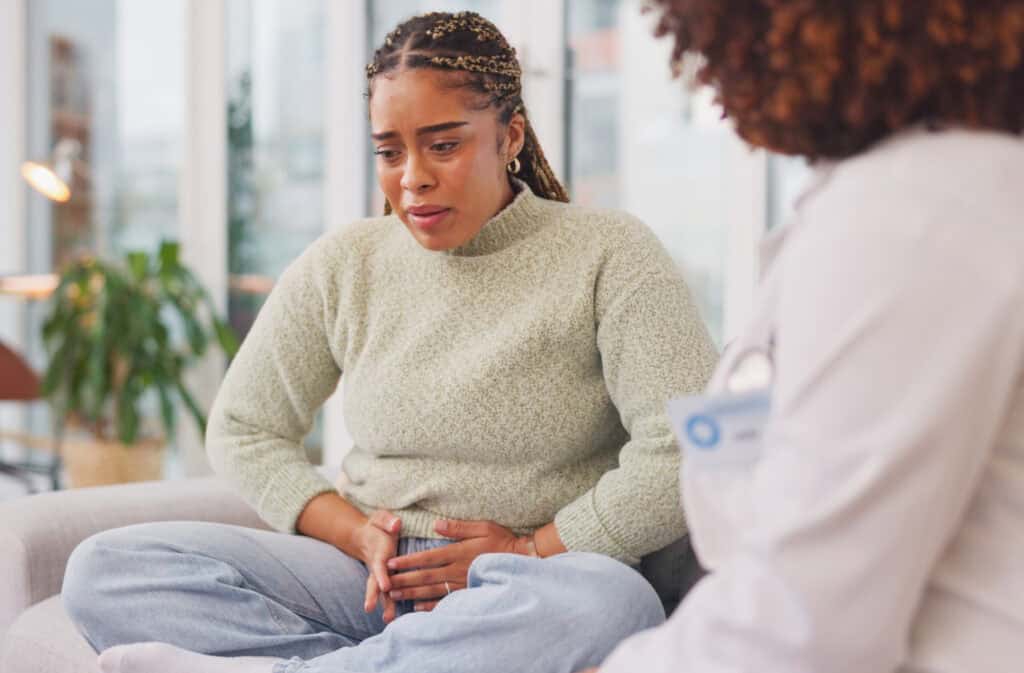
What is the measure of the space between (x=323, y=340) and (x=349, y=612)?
40 centimetres

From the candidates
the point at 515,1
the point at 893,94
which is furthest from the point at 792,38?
the point at 515,1

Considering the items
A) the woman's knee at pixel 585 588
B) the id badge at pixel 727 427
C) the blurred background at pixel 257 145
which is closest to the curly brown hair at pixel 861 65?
the id badge at pixel 727 427

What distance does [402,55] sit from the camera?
5.25 ft

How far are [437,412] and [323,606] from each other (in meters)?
0.31

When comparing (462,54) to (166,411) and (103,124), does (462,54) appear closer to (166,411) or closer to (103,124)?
(166,411)

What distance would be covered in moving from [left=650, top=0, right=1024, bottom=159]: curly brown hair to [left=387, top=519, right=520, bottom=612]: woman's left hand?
33.6 inches

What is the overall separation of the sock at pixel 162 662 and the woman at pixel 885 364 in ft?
2.44

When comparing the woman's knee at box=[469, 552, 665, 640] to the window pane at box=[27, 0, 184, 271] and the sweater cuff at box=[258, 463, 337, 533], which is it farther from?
the window pane at box=[27, 0, 184, 271]

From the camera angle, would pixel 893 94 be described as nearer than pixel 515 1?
Yes

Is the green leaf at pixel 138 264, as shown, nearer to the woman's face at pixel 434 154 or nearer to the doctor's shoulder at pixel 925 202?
the woman's face at pixel 434 154

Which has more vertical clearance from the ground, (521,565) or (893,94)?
(893,94)

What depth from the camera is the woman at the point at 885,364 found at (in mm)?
715

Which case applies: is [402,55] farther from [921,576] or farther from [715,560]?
[921,576]

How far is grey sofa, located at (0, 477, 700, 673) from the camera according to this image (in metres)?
1.61
